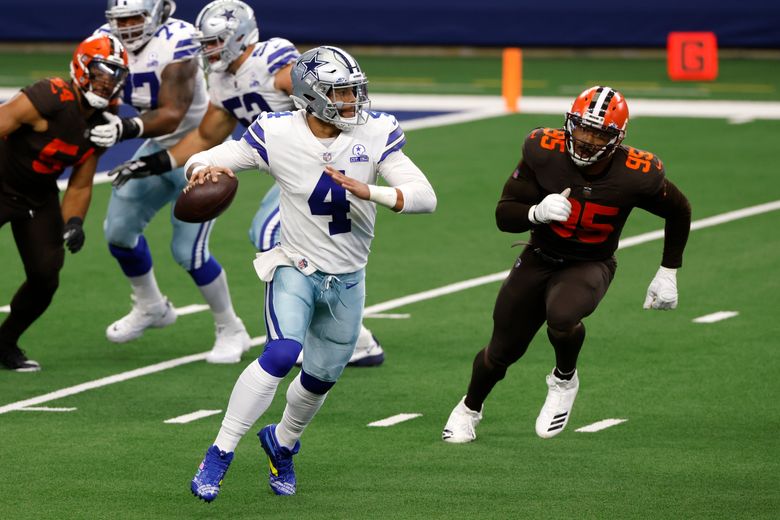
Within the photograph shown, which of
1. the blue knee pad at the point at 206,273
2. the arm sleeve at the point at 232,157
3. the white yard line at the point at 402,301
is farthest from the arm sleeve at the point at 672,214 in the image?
the white yard line at the point at 402,301

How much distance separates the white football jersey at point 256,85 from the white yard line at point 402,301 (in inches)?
57.0

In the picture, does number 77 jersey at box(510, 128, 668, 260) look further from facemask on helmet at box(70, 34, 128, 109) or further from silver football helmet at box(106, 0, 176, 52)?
silver football helmet at box(106, 0, 176, 52)

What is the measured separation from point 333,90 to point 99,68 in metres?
2.23

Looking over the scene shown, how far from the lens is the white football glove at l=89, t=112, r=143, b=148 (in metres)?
8.24

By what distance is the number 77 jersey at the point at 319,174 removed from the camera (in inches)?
250

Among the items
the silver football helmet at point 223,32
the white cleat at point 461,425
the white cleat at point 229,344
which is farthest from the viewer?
the white cleat at point 229,344

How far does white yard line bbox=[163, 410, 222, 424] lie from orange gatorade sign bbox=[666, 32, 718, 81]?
48.1ft

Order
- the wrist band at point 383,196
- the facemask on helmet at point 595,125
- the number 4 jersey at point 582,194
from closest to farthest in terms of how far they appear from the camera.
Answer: the wrist band at point 383,196 → the facemask on helmet at point 595,125 → the number 4 jersey at point 582,194

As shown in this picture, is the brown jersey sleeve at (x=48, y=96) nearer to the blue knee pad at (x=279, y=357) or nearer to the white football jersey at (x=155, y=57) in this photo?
the white football jersey at (x=155, y=57)

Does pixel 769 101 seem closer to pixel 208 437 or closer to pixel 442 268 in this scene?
pixel 442 268

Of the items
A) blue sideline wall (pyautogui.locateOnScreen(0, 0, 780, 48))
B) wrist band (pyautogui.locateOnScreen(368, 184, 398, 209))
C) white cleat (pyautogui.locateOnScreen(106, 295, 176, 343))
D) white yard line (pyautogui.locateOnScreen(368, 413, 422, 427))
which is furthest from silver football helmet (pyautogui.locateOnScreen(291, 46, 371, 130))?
blue sideline wall (pyautogui.locateOnScreen(0, 0, 780, 48))

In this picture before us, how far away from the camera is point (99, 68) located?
8.10 meters

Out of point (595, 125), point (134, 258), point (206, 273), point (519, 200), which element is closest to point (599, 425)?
point (519, 200)

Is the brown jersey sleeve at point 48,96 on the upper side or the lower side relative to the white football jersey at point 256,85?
upper
